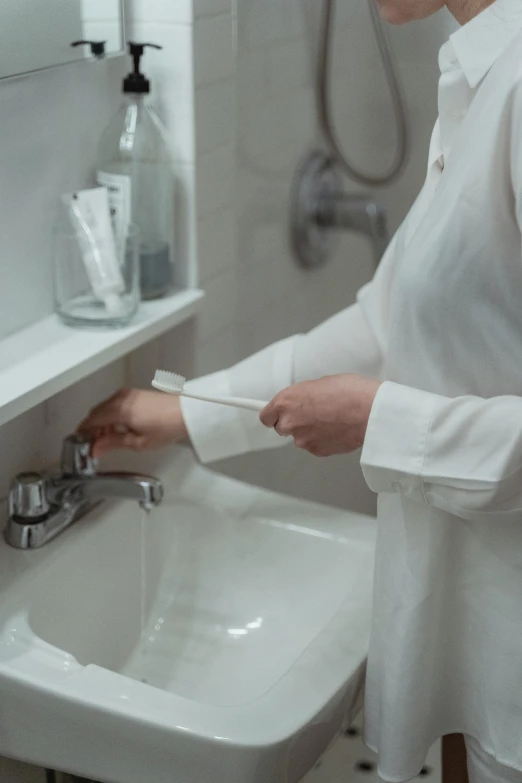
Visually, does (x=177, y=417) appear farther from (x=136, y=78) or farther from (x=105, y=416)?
(x=136, y=78)

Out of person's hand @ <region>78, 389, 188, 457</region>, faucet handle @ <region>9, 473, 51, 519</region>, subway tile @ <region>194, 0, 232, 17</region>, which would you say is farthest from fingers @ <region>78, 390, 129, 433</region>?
subway tile @ <region>194, 0, 232, 17</region>

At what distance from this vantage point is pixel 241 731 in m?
0.79

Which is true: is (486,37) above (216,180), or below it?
above

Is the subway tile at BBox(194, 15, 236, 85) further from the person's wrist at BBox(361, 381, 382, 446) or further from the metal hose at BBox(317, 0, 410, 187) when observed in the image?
the person's wrist at BBox(361, 381, 382, 446)

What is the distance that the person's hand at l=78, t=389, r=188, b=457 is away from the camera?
1.09 meters

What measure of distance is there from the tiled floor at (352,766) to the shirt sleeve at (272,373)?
2.09 ft

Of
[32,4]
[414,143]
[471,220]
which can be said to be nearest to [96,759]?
[471,220]

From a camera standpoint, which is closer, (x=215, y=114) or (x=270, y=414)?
(x=270, y=414)

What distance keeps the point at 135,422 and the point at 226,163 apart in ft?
1.19

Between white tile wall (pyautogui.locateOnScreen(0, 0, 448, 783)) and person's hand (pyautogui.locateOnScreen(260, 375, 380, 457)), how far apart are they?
1.04 ft

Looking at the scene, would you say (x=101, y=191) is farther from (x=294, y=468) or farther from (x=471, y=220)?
(x=294, y=468)

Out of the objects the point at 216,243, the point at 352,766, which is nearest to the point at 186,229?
the point at 216,243

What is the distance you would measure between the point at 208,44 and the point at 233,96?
4.0 inches

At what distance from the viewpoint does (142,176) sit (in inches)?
43.6
